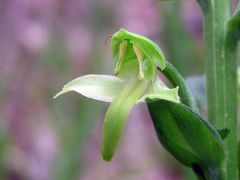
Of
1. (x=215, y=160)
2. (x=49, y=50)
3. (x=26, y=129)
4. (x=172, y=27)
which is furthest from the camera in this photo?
(x=26, y=129)

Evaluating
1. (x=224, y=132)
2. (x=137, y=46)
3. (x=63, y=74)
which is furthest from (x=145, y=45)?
(x=63, y=74)

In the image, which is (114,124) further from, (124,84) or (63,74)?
(63,74)

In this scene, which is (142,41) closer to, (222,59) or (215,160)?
(222,59)

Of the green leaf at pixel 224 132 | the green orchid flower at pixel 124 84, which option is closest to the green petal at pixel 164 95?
the green orchid flower at pixel 124 84

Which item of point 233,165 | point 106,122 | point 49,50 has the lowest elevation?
point 49,50

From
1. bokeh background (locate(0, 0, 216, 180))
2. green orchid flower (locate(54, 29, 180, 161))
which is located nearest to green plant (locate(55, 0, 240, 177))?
green orchid flower (locate(54, 29, 180, 161))

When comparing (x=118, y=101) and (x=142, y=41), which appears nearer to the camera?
(x=118, y=101)

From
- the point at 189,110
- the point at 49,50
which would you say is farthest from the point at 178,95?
the point at 49,50

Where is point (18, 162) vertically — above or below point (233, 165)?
below
